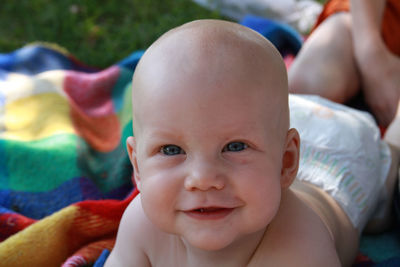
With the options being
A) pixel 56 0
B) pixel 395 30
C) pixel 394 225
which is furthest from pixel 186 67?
pixel 56 0

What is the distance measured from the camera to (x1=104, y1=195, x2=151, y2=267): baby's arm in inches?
49.3

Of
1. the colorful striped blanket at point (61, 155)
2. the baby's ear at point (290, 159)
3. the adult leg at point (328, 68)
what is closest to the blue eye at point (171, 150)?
the baby's ear at point (290, 159)

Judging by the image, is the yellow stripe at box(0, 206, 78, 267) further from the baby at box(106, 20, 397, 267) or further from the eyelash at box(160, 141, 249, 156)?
the eyelash at box(160, 141, 249, 156)

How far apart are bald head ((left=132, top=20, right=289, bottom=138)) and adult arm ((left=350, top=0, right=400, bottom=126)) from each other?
1.08 m

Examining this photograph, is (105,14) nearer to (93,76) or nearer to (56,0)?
(56,0)

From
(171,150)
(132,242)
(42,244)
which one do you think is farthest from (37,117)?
(171,150)

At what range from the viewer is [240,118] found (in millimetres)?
958

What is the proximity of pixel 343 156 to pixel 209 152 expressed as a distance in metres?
0.69

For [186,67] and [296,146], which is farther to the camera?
[296,146]

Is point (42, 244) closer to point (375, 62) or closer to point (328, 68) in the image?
point (328, 68)

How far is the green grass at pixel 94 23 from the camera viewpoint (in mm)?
2801

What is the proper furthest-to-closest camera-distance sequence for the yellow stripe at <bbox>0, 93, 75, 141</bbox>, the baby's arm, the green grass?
1. the green grass
2. the yellow stripe at <bbox>0, 93, 75, 141</bbox>
3. the baby's arm

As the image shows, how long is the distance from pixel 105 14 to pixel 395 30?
1740 mm

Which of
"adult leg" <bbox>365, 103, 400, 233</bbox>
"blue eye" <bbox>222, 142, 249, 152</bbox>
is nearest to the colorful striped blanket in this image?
"adult leg" <bbox>365, 103, 400, 233</bbox>
